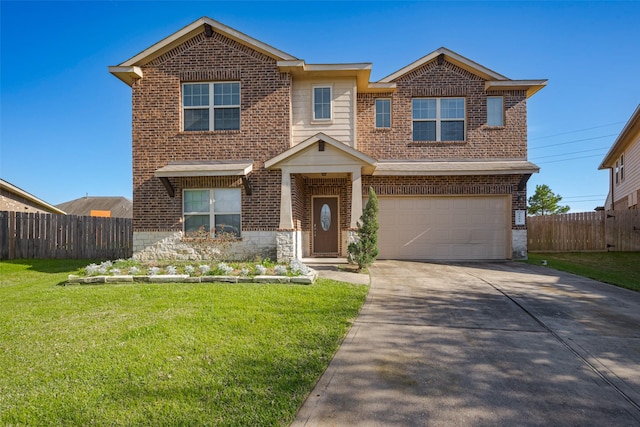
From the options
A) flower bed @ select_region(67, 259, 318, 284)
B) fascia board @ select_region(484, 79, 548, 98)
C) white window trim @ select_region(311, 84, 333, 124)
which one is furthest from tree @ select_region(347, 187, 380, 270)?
fascia board @ select_region(484, 79, 548, 98)

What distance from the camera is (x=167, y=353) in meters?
3.94

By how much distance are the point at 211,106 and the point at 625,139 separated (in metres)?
20.5

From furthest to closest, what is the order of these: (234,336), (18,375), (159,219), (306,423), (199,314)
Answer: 1. (159,219)
2. (199,314)
3. (234,336)
4. (18,375)
5. (306,423)

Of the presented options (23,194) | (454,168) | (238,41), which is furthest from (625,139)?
(23,194)

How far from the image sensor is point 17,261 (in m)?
12.5

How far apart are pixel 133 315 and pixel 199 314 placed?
103 centimetres

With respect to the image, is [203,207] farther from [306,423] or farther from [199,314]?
[306,423]

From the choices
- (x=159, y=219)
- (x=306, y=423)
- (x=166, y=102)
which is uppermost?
(x=166, y=102)

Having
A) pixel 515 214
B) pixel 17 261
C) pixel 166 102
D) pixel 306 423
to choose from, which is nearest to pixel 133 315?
pixel 306 423

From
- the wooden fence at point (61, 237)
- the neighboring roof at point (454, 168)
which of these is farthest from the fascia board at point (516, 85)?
the wooden fence at point (61, 237)

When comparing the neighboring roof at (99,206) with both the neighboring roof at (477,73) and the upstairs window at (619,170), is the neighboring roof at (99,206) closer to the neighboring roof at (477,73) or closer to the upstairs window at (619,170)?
the neighboring roof at (477,73)

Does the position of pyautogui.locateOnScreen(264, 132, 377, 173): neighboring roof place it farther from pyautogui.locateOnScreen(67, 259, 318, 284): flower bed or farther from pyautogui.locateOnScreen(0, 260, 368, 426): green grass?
pyautogui.locateOnScreen(0, 260, 368, 426): green grass

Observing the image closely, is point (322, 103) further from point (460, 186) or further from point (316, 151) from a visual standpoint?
point (460, 186)

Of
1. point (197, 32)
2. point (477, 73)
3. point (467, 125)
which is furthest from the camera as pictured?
point (467, 125)
